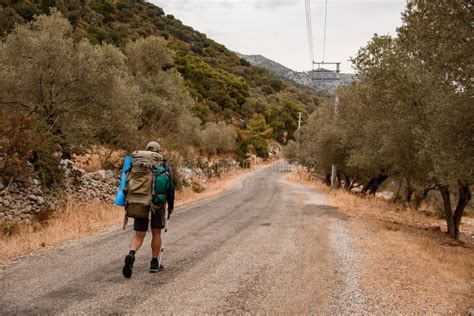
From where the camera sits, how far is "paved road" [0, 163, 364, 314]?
542 cm

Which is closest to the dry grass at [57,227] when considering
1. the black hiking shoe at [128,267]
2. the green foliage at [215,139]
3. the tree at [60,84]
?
the black hiking shoe at [128,267]

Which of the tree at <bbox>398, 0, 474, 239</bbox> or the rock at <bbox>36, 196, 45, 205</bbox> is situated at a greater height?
the tree at <bbox>398, 0, 474, 239</bbox>

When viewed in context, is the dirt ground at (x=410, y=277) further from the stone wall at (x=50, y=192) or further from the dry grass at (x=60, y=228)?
the stone wall at (x=50, y=192)

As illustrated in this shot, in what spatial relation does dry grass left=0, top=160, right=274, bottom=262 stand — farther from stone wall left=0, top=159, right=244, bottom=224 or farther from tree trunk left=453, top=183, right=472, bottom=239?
tree trunk left=453, top=183, right=472, bottom=239

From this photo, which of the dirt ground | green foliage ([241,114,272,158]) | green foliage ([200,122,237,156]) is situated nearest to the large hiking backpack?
the dirt ground

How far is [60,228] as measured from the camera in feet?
36.8

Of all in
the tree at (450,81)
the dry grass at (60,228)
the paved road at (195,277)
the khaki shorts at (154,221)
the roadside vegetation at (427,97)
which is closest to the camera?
the paved road at (195,277)

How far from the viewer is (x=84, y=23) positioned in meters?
75.0

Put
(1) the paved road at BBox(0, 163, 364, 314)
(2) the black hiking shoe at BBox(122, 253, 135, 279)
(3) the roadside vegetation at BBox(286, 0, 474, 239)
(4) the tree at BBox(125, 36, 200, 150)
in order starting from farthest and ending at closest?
(4) the tree at BBox(125, 36, 200, 150)
(3) the roadside vegetation at BBox(286, 0, 474, 239)
(2) the black hiking shoe at BBox(122, 253, 135, 279)
(1) the paved road at BBox(0, 163, 364, 314)

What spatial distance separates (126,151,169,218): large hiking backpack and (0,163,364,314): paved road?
1.23 metres

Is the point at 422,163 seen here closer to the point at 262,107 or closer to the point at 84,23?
the point at 84,23

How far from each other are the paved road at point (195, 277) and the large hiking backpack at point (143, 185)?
4.05 feet

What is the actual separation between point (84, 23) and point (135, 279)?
261 feet

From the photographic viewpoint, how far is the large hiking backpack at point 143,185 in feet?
21.4
